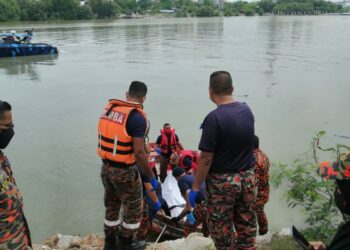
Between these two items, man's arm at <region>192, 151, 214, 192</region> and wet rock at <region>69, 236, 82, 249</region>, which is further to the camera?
wet rock at <region>69, 236, 82, 249</region>

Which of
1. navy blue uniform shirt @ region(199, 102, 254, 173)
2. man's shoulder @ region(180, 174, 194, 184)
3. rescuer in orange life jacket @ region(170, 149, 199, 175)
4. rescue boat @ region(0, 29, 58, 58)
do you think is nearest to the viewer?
navy blue uniform shirt @ region(199, 102, 254, 173)

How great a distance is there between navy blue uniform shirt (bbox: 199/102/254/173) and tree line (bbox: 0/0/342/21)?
75.7 metres

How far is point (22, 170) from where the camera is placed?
31.6 ft

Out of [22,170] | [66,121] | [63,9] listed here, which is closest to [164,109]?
[66,121]

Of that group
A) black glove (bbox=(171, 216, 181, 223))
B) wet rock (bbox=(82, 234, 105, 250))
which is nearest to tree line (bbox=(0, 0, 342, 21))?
black glove (bbox=(171, 216, 181, 223))

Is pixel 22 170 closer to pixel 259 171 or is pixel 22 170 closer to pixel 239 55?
pixel 259 171

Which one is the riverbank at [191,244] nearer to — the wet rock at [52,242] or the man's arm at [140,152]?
Answer: the wet rock at [52,242]

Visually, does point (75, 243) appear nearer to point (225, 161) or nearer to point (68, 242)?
point (68, 242)

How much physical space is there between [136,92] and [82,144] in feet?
26.3

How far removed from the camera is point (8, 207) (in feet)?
8.86

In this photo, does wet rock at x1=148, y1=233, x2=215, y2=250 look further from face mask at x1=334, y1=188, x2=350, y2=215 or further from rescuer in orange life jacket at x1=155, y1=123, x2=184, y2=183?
rescuer in orange life jacket at x1=155, y1=123, x2=184, y2=183

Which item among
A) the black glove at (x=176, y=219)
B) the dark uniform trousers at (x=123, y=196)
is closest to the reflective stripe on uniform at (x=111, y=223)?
the dark uniform trousers at (x=123, y=196)

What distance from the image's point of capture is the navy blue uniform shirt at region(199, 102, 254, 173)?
9.83 ft

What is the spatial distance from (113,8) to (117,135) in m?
94.4
